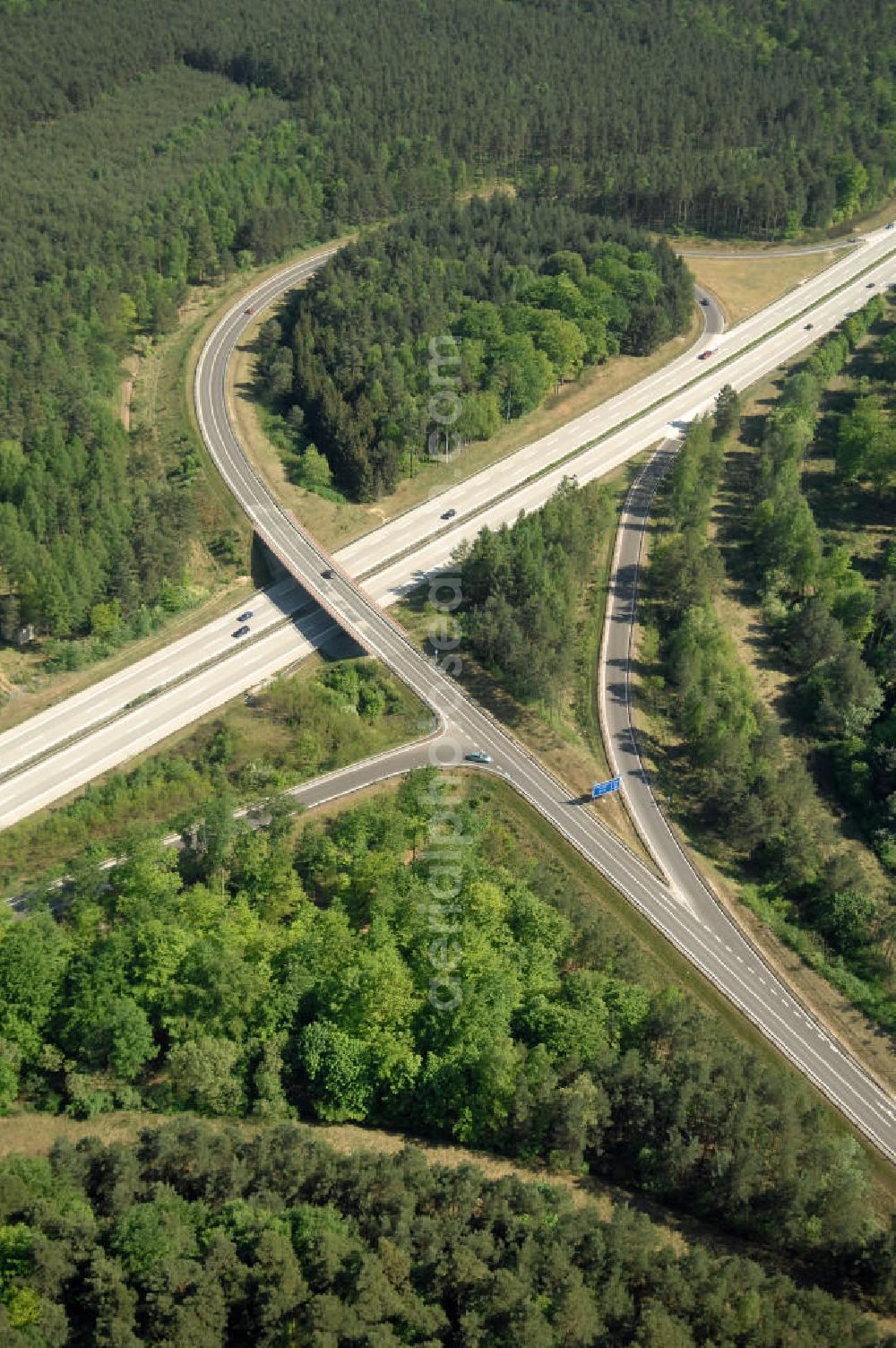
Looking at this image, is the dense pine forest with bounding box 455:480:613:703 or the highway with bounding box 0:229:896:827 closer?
the highway with bounding box 0:229:896:827

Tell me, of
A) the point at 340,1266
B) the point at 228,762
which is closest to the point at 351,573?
the point at 228,762

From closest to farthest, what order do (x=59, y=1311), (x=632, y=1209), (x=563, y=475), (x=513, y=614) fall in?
(x=59, y=1311) → (x=632, y=1209) → (x=513, y=614) → (x=563, y=475)

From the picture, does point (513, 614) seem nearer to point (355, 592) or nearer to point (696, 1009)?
point (355, 592)

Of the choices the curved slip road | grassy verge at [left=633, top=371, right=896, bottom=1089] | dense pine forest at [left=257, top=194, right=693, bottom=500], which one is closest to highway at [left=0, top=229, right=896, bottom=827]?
the curved slip road

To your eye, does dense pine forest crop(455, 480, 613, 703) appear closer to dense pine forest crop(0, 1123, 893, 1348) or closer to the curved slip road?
the curved slip road

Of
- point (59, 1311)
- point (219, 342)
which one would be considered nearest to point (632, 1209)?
point (59, 1311)

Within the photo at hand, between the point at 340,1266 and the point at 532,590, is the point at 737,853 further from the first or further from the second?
the point at 340,1266
